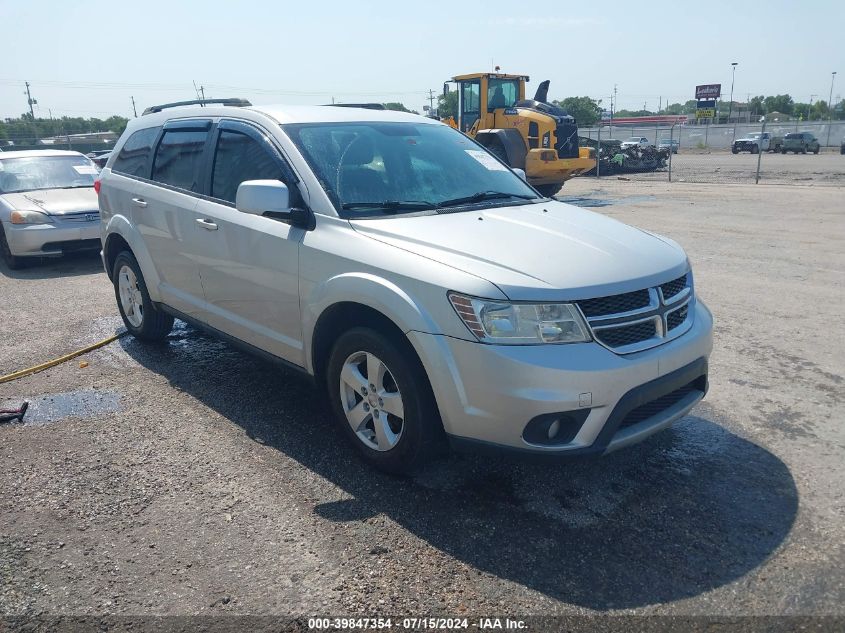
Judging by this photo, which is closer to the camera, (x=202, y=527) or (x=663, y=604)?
(x=663, y=604)

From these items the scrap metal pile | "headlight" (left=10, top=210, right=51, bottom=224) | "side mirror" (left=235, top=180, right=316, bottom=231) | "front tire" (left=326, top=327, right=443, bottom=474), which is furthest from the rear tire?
the scrap metal pile

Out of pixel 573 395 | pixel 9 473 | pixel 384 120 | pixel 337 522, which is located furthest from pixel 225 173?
pixel 573 395

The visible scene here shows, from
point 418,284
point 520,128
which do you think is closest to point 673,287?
point 418,284

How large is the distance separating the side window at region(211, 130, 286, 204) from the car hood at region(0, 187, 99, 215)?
5791 mm

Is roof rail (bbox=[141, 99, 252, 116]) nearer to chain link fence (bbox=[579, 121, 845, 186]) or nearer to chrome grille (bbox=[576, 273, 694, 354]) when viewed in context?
chrome grille (bbox=[576, 273, 694, 354])

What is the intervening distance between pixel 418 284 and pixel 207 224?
6.50ft

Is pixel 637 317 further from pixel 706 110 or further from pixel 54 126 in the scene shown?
pixel 706 110

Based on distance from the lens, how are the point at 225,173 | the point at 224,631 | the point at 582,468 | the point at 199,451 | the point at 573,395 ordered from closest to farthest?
the point at 224,631 → the point at 573,395 → the point at 582,468 → the point at 199,451 → the point at 225,173

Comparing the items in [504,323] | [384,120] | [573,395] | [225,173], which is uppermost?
[384,120]

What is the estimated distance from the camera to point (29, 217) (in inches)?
357

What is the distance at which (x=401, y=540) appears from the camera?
3.07 m

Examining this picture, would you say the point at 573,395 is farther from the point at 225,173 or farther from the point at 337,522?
the point at 225,173

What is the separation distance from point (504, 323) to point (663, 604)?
4.17 feet

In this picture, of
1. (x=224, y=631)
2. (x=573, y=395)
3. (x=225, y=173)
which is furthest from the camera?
(x=225, y=173)
